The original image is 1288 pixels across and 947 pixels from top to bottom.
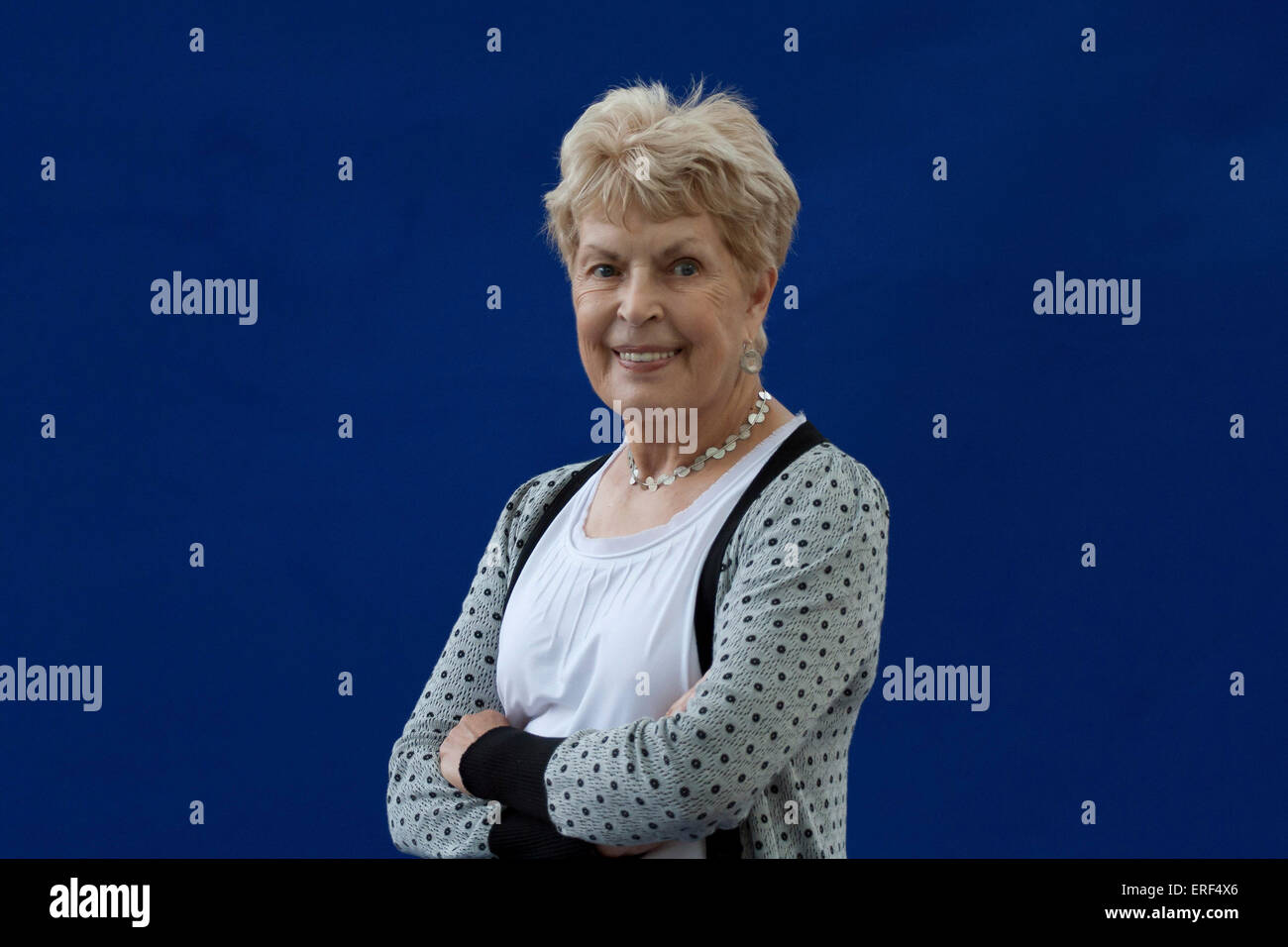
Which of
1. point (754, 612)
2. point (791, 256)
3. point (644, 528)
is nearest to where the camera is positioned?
point (754, 612)

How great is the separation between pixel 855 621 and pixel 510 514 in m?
0.62

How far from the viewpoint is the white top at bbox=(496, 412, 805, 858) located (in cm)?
178

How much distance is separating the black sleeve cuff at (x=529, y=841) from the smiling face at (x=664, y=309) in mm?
564

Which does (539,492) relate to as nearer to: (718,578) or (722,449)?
(722,449)

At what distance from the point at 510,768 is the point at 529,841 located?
9 centimetres

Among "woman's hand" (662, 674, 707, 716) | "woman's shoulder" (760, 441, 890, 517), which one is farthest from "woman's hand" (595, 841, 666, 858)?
"woman's shoulder" (760, 441, 890, 517)

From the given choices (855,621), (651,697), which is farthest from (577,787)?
(855,621)

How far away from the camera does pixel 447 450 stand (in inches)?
128

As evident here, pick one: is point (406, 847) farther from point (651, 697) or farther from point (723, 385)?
point (723, 385)

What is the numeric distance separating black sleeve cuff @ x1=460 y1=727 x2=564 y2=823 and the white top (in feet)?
0.21

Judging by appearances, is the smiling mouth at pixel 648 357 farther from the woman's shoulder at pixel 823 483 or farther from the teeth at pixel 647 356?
the woman's shoulder at pixel 823 483

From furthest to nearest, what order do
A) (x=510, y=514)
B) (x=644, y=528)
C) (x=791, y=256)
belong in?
(x=791, y=256)
(x=510, y=514)
(x=644, y=528)

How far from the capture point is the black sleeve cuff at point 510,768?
178 cm

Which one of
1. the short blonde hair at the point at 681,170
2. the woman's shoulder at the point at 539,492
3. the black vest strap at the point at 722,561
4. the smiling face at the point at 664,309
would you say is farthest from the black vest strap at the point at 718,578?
the woman's shoulder at the point at 539,492
